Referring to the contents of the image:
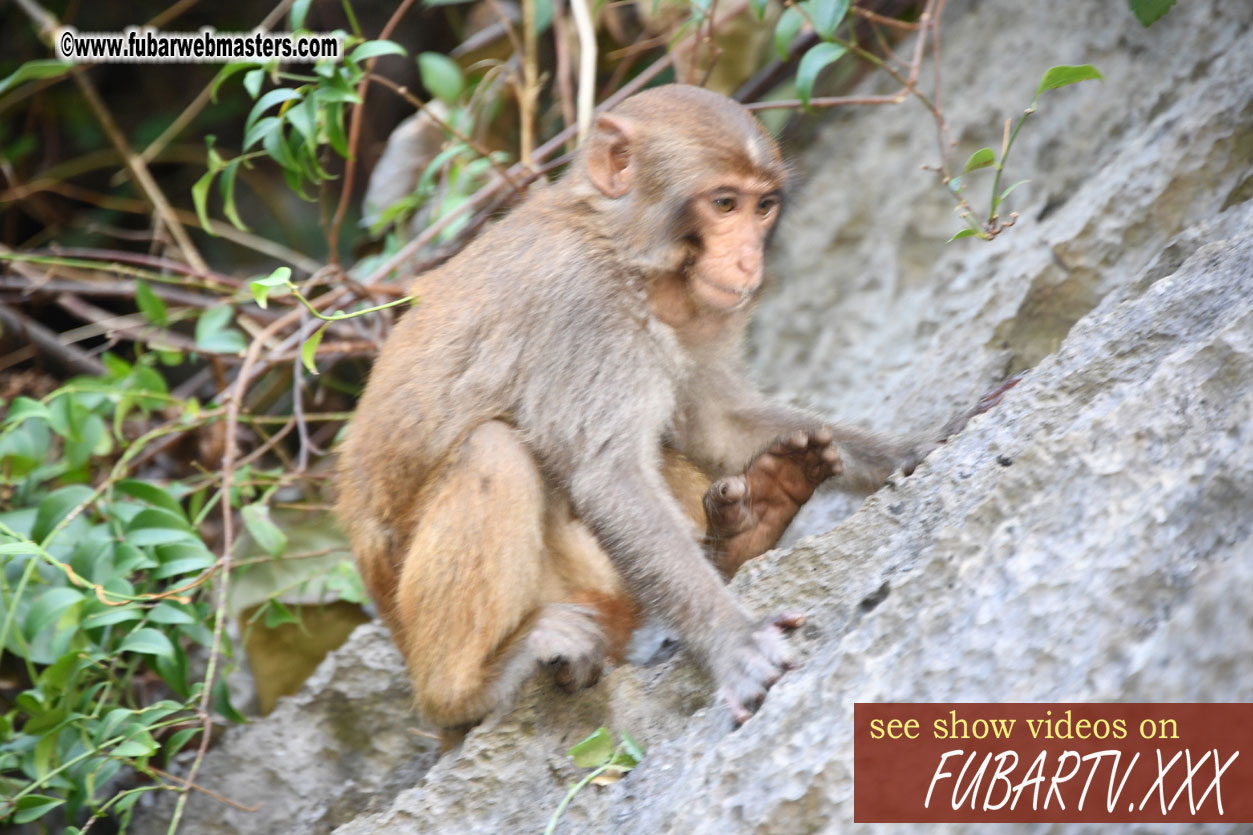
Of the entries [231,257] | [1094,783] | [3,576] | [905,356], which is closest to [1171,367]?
[1094,783]

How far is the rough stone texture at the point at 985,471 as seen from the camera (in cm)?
209

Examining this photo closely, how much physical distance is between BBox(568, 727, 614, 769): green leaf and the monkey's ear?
1551mm

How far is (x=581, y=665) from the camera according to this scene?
3105 mm

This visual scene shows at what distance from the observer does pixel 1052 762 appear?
200 cm

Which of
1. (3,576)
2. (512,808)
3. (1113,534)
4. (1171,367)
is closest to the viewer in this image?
(1113,534)

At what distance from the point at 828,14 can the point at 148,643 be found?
9.08 ft

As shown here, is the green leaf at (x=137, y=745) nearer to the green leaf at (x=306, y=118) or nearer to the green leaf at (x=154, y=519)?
the green leaf at (x=154, y=519)

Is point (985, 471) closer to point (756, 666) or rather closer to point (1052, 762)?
point (756, 666)

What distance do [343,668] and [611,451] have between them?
1484 mm

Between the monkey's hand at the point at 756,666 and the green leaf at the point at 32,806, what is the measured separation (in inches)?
80.9

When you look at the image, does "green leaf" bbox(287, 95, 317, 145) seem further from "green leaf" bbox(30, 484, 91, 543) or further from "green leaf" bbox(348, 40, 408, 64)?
"green leaf" bbox(30, 484, 91, 543)

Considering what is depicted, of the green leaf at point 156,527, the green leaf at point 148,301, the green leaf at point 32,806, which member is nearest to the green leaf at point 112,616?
the green leaf at point 156,527

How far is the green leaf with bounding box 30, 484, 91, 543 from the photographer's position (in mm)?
3924

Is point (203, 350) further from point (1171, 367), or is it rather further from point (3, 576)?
point (1171, 367)
